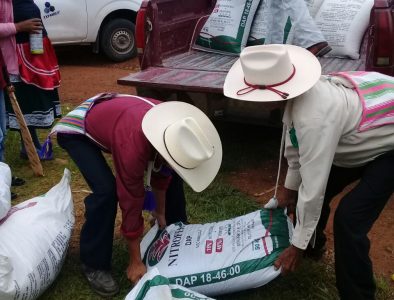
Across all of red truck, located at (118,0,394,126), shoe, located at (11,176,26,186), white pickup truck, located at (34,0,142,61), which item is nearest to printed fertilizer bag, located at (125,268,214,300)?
red truck, located at (118,0,394,126)

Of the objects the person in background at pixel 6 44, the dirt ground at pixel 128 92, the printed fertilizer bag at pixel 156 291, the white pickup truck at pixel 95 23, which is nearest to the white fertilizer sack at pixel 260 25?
the dirt ground at pixel 128 92

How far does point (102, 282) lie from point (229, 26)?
2.77 m

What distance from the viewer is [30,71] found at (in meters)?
4.01

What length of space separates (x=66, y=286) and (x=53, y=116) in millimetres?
1813

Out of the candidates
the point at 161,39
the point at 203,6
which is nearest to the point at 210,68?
the point at 161,39

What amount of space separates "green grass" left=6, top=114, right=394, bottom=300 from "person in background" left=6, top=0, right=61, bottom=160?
18.2 inches

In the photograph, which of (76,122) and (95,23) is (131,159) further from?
(95,23)

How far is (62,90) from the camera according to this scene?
22.0 ft

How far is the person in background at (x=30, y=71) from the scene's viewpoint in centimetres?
393

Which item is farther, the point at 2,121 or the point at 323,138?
the point at 2,121

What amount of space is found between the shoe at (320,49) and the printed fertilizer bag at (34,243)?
7.52 ft

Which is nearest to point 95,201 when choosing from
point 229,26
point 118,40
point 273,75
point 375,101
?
point 273,75

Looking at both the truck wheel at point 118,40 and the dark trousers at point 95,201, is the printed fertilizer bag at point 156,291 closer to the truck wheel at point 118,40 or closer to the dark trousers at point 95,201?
the dark trousers at point 95,201

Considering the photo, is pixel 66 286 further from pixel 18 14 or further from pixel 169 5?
pixel 169 5
